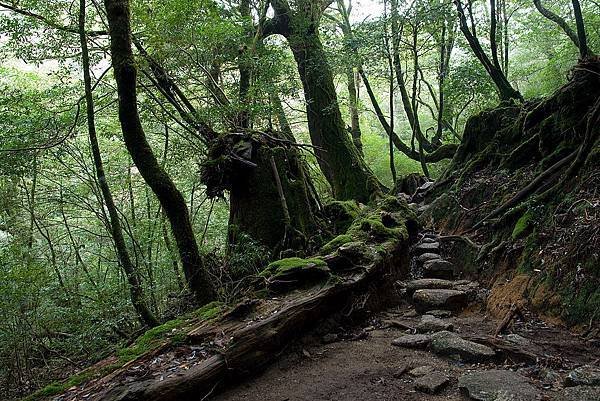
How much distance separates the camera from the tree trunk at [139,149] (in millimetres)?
5070

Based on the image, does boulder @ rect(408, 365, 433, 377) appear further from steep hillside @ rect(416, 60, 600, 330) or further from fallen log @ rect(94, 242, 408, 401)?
steep hillside @ rect(416, 60, 600, 330)

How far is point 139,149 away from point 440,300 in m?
4.00

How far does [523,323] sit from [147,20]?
7.02 meters

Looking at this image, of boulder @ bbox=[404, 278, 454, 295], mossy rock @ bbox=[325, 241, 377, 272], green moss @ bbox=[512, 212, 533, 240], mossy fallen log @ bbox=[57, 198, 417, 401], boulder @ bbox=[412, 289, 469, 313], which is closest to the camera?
mossy fallen log @ bbox=[57, 198, 417, 401]

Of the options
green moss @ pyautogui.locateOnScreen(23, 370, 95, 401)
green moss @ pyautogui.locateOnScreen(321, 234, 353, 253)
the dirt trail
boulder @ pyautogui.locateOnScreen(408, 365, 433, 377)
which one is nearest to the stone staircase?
the dirt trail

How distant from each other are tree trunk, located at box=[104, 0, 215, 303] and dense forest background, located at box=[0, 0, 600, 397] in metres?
0.04

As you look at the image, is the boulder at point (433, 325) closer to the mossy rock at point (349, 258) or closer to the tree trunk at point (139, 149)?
the mossy rock at point (349, 258)

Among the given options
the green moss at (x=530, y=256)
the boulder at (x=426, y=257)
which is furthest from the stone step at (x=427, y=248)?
the green moss at (x=530, y=256)

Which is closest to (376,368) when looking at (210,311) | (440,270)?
(210,311)

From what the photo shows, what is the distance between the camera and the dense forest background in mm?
6340

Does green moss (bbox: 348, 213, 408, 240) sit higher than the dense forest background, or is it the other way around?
the dense forest background

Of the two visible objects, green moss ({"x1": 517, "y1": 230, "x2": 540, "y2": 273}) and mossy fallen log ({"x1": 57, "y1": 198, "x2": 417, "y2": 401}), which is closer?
mossy fallen log ({"x1": 57, "y1": 198, "x2": 417, "y2": 401})

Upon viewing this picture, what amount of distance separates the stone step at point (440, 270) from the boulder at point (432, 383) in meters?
3.16

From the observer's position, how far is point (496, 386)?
9.79ft
